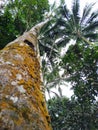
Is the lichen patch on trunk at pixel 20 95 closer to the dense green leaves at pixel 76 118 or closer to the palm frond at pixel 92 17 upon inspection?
the dense green leaves at pixel 76 118

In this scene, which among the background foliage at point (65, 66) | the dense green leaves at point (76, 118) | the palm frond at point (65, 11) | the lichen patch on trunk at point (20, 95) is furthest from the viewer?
the palm frond at point (65, 11)

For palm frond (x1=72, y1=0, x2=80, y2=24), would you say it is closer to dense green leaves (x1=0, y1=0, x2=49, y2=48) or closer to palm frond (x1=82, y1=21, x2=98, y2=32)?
palm frond (x1=82, y1=21, x2=98, y2=32)

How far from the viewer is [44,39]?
55.9 ft

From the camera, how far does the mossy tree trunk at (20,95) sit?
142 centimetres

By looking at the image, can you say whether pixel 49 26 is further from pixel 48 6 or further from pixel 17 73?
pixel 17 73

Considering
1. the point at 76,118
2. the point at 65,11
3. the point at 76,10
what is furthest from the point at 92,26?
the point at 76,118

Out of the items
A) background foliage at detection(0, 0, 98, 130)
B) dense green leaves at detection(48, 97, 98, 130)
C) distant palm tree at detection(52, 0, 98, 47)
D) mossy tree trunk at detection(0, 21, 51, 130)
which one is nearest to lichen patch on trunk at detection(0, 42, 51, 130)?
mossy tree trunk at detection(0, 21, 51, 130)

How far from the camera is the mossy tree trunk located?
142cm

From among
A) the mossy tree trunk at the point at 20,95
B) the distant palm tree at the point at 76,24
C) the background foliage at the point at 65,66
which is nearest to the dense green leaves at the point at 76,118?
the background foliage at the point at 65,66

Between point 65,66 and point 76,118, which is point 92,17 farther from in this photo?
point 76,118

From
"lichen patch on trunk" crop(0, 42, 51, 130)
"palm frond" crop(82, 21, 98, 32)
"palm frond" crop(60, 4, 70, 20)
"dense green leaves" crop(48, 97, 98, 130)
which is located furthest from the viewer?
"palm frond" crop(82, 21, 98, 32)

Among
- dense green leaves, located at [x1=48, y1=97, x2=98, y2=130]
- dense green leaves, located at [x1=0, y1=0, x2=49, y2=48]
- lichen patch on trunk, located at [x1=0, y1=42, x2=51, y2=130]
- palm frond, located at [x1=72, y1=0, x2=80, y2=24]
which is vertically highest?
palm frond, located at [x1=72, y1=0, x2=80, y2=24]

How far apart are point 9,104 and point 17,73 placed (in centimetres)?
44

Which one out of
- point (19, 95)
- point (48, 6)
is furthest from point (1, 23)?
point (19, 95)
